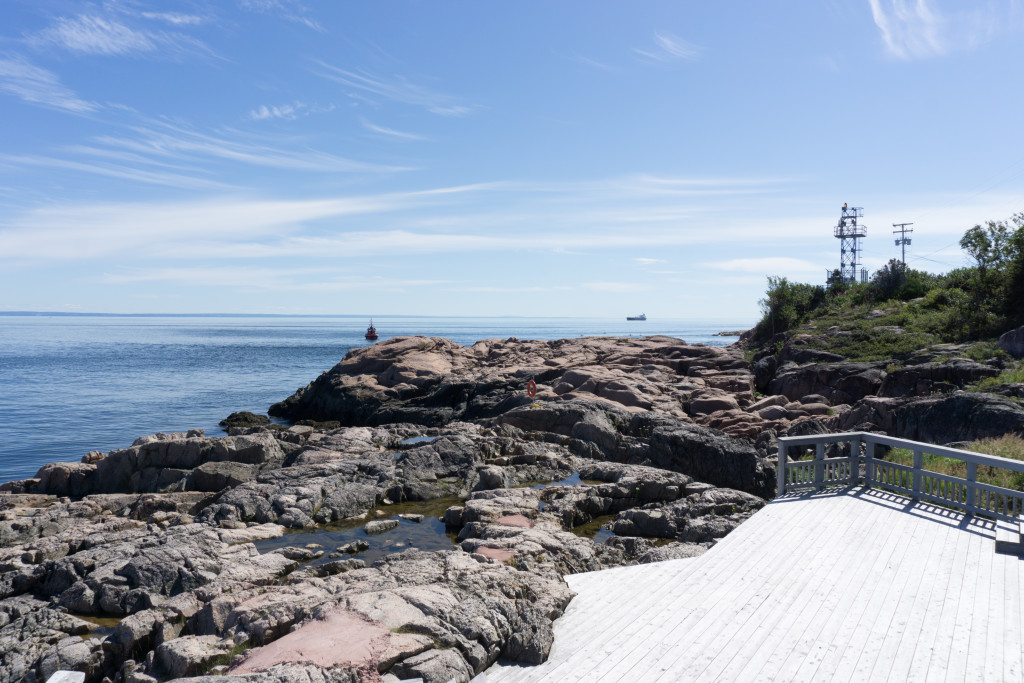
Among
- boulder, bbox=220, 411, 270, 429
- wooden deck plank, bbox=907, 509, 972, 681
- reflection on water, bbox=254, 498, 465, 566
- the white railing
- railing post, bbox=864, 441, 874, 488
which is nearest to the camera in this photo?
wooden deck plank, bbox=907, 509, 972, 681

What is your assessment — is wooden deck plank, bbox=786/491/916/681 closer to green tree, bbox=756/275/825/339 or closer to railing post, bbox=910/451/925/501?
railing post, bbox=910/451/925/501

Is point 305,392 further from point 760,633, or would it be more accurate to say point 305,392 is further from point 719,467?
point 760,633

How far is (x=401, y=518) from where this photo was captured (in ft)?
51.3

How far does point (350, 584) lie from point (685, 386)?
26.4 m

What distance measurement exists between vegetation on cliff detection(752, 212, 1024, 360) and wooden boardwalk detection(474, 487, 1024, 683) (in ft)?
73.1

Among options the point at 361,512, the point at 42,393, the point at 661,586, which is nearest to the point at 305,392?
the point at 42,393

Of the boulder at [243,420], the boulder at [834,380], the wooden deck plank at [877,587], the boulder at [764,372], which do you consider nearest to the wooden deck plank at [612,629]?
the wooden deck plank at [877,587]

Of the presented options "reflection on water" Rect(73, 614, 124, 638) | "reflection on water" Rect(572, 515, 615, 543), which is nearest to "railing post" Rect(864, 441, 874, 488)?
"reflection on water" Rect(572, 515, 615, 543)

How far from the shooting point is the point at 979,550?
30.2 ft

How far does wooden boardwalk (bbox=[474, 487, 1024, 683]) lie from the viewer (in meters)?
6.17

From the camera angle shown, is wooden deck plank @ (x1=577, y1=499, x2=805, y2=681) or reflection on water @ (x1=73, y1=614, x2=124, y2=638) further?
reflection on water @ (x1=73, y1=614, x2=124, y2=638)

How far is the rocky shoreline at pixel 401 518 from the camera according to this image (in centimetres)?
736

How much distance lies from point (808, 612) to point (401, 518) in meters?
10.5

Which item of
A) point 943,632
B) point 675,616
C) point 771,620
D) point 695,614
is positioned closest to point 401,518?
point 675,616
